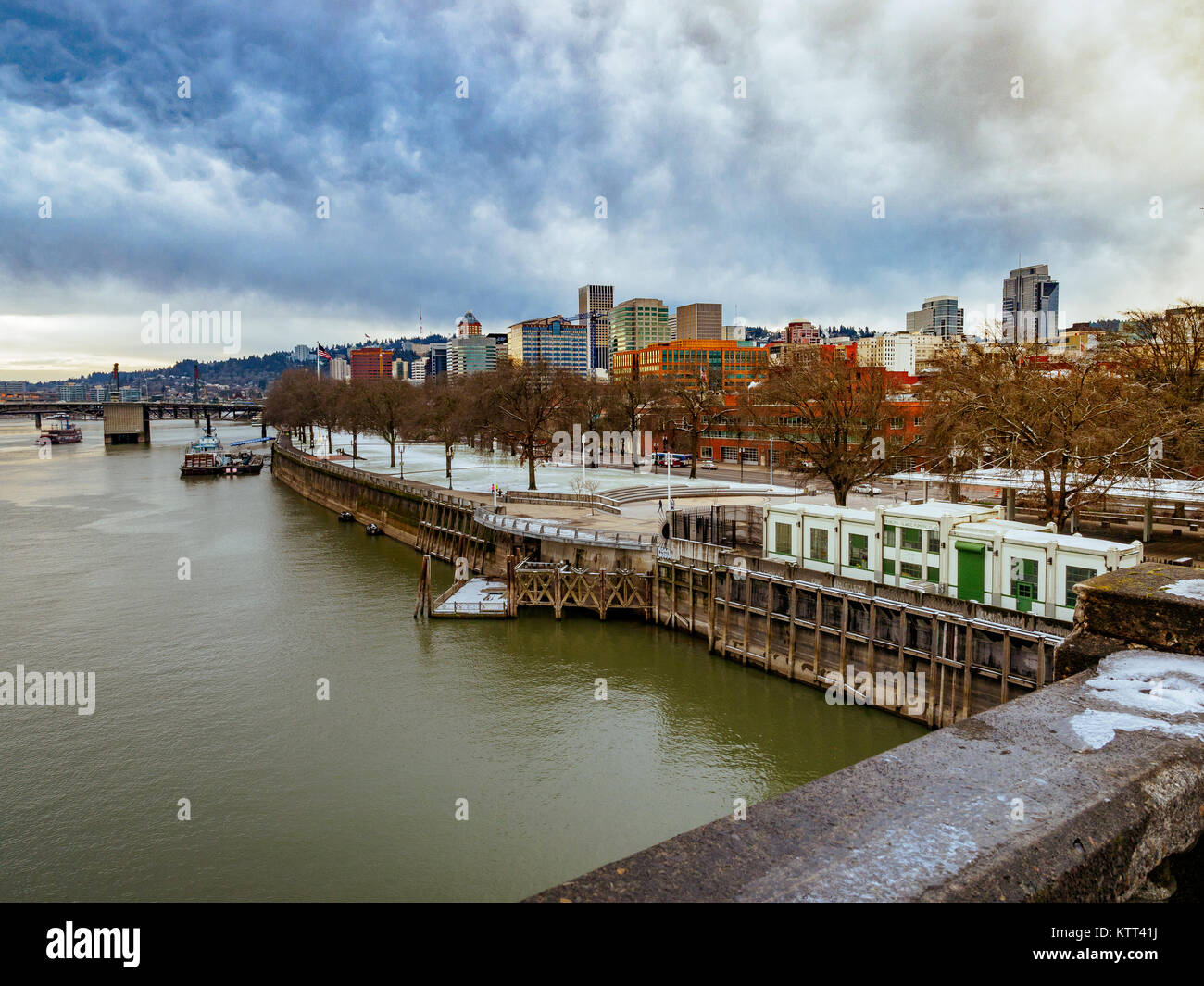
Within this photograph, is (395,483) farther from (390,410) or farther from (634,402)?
(634,402)

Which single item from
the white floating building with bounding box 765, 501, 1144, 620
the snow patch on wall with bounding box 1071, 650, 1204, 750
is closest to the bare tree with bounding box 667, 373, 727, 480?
the white floating building with bounding box 765, 501, 1144, 620

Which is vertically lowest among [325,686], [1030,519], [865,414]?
[325,686]

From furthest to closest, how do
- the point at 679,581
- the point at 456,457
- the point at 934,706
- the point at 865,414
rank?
the point at 456,457 < the point at 865,414 < the point at 679,581 < the point at 934,706

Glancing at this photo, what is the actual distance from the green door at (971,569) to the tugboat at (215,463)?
293ft

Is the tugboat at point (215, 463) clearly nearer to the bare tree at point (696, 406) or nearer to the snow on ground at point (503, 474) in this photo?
the snow on ground at point (503, 474)

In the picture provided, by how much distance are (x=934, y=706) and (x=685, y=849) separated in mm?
20303

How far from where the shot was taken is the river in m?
15.8

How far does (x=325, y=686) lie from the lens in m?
25.0

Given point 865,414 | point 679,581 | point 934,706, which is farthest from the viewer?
point 865,414

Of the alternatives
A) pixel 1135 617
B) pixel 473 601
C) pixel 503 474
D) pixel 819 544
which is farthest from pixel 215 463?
pixel 1135 617

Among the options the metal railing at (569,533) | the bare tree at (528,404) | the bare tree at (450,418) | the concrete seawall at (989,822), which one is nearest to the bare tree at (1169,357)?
the metal railing at (569,533)

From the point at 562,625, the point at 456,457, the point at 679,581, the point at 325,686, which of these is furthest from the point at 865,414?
the point at 456,457
